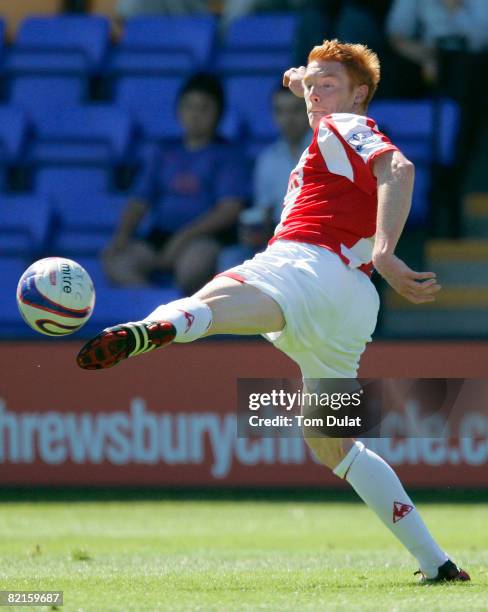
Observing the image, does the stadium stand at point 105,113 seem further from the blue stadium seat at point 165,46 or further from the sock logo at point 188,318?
the sock logo at point 188,318

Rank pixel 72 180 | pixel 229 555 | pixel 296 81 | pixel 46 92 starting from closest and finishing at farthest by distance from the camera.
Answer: pixel 296 81
pixel 229 555
pixel 72 180
pixel 46 92

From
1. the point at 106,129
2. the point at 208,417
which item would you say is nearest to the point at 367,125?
the point at 208,417

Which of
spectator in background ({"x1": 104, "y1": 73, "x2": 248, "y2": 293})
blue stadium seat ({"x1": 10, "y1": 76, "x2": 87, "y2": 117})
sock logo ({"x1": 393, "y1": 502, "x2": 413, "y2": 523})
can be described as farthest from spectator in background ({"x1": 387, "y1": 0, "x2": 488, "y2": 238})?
sock logo ({"x1": 393, "y1": 502, "x2": 413, "y2": 523})

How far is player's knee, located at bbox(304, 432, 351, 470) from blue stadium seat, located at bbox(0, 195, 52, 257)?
640 cm

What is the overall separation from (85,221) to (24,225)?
518 mm

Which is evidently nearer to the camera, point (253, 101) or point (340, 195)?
point (340, 195)

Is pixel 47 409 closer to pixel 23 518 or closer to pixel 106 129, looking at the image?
pixel 23 518

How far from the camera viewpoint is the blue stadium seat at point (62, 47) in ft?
43.0

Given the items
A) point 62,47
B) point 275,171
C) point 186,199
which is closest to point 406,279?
point 275,171

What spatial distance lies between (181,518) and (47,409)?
1692 millimetres

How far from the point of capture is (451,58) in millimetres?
11484

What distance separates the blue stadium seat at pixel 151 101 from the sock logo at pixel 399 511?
24.3 ft

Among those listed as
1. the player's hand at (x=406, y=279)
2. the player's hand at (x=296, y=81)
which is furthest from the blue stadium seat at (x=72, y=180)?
the player's hand at (x=406, y=279)

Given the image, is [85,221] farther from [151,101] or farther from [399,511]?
[399,511]
